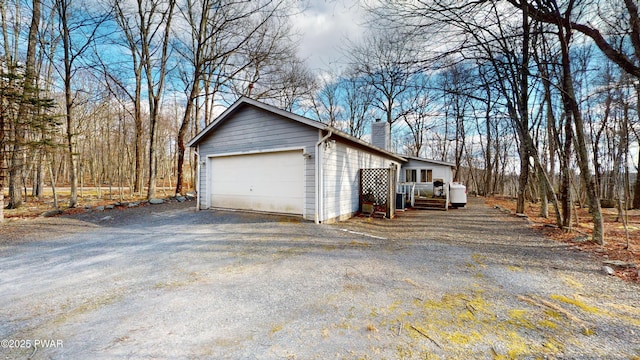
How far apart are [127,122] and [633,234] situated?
1115 inches

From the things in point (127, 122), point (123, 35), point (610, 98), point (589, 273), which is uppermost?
point (123, 35)

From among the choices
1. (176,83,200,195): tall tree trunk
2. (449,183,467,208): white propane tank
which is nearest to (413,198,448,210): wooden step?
(449,183,467,208): white propane tank

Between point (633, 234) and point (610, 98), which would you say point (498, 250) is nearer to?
point (633, 234)

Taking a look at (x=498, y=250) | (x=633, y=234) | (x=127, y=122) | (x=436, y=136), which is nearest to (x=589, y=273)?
(x=498, y=250)

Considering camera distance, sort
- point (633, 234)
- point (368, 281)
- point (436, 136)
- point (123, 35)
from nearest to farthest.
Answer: point (368, 281), point (633, 234), point (123, 35), point (436, 136)

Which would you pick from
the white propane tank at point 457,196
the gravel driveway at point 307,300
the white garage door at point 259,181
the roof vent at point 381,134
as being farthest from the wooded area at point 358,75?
the gravel driveway at point 307,300

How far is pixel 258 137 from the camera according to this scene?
771cm

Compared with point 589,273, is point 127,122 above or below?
above

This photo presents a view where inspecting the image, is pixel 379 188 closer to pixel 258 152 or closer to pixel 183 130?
pixel 258 152

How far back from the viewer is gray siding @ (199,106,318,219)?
22.2ft

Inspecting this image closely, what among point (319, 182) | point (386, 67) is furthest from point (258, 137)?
point (386, 67)

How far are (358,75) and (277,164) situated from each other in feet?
22.1

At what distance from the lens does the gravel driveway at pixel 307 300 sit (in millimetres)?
1954

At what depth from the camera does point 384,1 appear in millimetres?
5000
